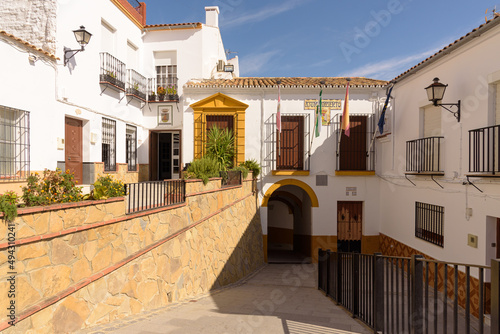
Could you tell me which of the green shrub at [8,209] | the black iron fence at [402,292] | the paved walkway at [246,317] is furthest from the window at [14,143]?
the black iron fence at [402,292]

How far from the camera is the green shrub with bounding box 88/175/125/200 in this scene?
4.73 m

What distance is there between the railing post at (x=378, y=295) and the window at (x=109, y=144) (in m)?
9.33

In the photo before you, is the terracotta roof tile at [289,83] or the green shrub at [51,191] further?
the terracotta roof tile at [289,83]

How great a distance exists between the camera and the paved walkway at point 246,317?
4.27m

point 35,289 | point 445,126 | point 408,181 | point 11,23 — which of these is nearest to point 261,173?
point 408,181

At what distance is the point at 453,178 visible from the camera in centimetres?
852

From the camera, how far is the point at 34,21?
850 centimetres

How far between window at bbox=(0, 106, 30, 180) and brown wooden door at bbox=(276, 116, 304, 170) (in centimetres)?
897

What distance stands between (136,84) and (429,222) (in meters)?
11.7

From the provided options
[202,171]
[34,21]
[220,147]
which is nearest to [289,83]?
[220,147]

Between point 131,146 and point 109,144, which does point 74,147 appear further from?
point 131,146

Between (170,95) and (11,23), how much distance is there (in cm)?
601

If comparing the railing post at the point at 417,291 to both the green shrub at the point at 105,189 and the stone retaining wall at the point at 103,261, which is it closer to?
the stone retaining wall at the point at 103,261

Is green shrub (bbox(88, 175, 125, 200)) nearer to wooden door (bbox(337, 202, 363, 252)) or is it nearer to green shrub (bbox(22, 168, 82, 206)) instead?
green shrub (bbox(22, 168, 82, 206))
